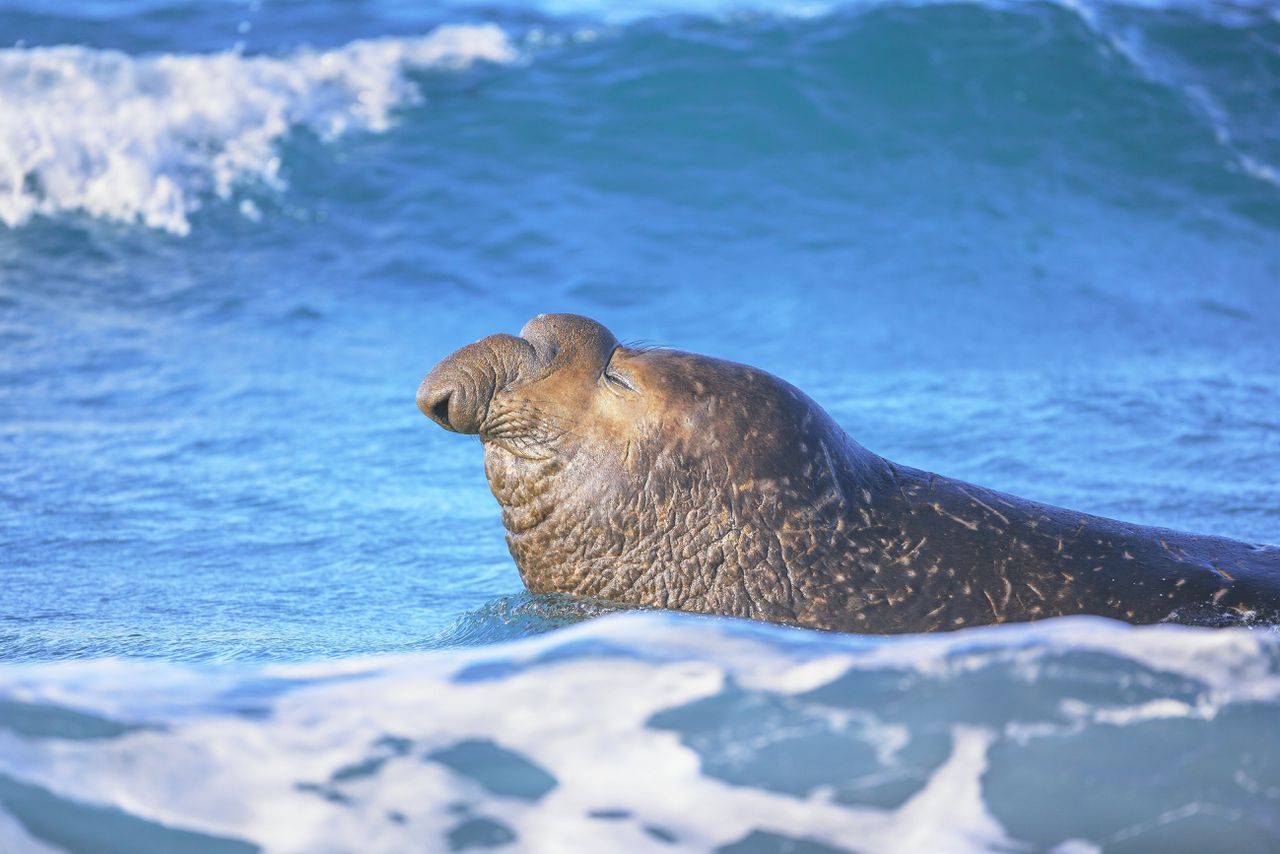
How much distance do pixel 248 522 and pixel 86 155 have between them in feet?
27.8

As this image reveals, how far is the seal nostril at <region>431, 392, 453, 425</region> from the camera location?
4554 mm

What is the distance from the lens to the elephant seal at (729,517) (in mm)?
4438

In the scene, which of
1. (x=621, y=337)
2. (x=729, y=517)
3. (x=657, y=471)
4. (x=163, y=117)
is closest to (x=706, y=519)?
(x=729, y=517)

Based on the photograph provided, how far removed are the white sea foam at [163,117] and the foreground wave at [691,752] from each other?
11.4m

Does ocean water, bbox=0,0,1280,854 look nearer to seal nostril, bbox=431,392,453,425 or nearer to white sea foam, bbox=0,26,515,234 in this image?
white sea foam, bbox=0,26,515,234

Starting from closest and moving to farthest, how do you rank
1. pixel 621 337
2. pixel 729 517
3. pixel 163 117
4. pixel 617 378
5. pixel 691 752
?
pixel 691 752 → pixel 729 517 → pixel 617 378 → pixel 621 337 → pixel 163 117

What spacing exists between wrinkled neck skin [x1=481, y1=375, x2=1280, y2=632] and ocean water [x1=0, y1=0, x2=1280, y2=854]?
0.26 meters

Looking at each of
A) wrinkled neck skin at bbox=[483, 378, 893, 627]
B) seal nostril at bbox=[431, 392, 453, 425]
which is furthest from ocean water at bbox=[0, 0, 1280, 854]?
seal nostril at bbox=[431, 392, 453, 425]

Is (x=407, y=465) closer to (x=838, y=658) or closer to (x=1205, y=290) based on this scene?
(x=838, y=658)

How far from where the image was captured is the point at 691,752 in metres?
2.97

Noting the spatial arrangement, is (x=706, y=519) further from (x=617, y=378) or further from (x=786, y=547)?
(x=617, y=378)

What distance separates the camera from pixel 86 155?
45.7 feet

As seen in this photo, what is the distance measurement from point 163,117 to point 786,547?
12.0 metres

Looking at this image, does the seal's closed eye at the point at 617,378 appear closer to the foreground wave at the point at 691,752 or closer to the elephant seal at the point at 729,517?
the elephant seal at the point at 729,517
